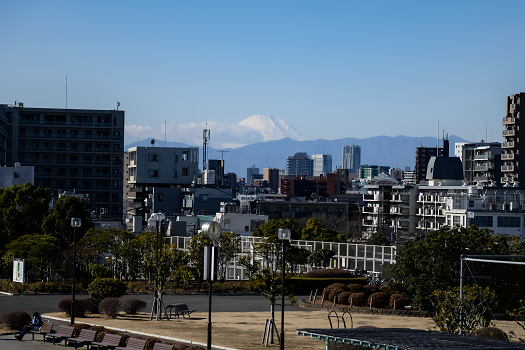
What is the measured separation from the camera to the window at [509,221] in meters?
94.9

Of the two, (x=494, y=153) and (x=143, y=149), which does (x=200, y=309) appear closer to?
(x=143, y=149)

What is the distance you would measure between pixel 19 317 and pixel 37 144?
Result: 333 feet

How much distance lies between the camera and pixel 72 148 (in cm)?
12725

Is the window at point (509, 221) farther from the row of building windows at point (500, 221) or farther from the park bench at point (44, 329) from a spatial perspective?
the park bench at point (44, 329)

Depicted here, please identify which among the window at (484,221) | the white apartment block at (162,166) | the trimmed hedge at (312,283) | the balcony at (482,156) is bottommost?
the trimmed hedge at (312,283)

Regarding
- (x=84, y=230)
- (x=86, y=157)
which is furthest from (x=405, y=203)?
(x=84, y=230)

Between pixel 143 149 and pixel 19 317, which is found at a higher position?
pixel 143 149

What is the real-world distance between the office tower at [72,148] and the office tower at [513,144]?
66947 mm

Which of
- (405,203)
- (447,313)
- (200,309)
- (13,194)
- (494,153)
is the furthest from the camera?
A: (494,153)

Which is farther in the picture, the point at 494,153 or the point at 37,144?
the point at 494,153

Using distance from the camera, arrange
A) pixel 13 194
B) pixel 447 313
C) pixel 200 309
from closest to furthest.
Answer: pixel 447 313, pixel 200 309, pixel 13 194

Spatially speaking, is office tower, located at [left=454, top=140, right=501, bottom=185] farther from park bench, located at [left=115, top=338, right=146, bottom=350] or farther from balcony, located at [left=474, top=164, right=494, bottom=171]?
park bench, located at [left=115, top=338, right=146, bottom=350]

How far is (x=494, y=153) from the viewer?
145 meters

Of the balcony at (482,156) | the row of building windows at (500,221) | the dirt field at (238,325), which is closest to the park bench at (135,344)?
the dirt field at (238,325)
